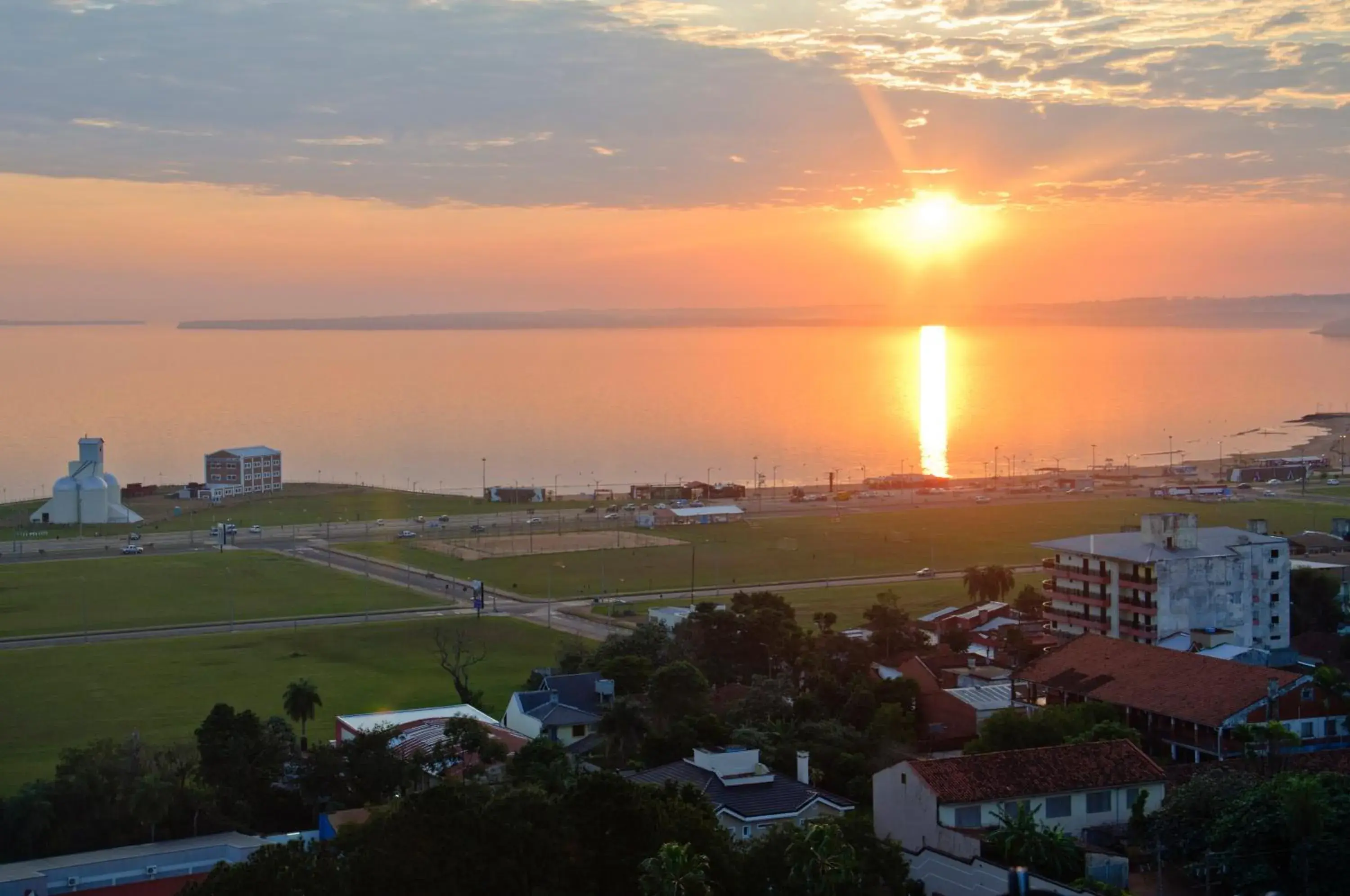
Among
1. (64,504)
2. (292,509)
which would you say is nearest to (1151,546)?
(292,509)

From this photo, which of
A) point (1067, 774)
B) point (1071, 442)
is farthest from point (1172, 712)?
point (1071, 442)

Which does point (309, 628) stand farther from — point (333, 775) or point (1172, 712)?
point (1172, 712)

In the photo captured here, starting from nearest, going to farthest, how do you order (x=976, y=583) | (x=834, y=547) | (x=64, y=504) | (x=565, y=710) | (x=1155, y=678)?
(x=1155, y=678) < (x=565, y=710) < (x=976, y=583) < (x=834, y=547) < (x=64, y=504)

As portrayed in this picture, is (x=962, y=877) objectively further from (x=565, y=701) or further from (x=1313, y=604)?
(x=1313, y=604)

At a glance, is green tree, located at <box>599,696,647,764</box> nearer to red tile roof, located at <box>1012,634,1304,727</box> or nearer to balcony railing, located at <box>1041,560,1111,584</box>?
red tile roof, located at <box>1012,634,1304,727</box>

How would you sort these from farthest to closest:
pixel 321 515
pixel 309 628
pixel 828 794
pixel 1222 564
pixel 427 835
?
pixel 321 515
pixel 309 628
pixel 1222 564
pixel 828 794
pixel 427 835

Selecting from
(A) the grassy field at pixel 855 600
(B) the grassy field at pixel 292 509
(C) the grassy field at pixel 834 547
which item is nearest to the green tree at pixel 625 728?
(A) the grassy field at pixel 855 600

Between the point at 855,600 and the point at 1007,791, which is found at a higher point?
the point at 855,600

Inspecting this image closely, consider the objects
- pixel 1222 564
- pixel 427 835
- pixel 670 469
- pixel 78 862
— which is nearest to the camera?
pixel 427 835
